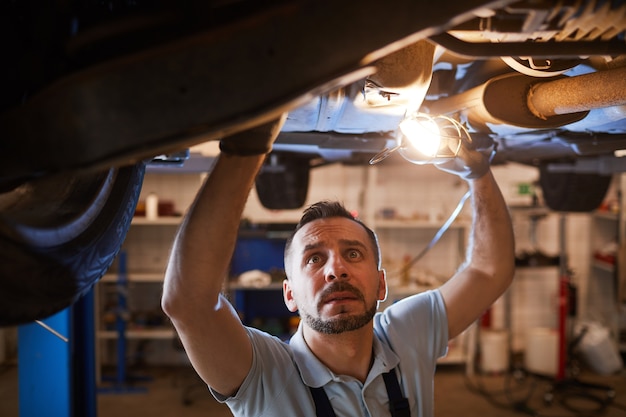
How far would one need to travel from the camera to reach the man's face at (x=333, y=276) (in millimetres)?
1300

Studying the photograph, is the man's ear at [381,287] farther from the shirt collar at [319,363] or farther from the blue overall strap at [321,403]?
the blue overall strap at [321,403]

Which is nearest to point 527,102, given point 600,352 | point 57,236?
point 57,236

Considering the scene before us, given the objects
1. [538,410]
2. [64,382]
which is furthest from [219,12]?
[538,410]

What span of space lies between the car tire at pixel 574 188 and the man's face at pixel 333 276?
1.35 meters

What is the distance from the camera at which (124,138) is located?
52 cm

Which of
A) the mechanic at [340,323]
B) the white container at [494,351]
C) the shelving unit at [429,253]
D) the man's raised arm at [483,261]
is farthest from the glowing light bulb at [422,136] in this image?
the white container at [494,351]

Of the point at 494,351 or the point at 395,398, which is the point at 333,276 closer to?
the point at 395,398

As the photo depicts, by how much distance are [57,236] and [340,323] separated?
31.8 inches

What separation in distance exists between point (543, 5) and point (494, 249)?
41.3 inches

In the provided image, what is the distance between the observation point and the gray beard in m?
1.29

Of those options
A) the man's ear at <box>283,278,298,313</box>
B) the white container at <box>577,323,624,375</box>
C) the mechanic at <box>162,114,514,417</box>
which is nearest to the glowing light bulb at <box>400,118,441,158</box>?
the mechanic at <box>162,114,514,417</box>

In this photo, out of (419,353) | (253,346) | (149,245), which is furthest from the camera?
(149,245)

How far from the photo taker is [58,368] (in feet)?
8.00

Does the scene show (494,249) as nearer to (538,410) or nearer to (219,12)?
(219,12)
